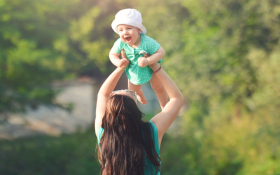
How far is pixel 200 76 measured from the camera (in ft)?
33.9

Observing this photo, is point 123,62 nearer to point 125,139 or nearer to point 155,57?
point 155,57

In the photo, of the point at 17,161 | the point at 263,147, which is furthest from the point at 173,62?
the point at 17,161

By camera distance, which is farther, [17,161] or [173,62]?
[173,62]

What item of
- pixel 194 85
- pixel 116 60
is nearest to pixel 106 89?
pixel 116 60

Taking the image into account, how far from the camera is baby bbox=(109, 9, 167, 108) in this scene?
5.69 feet

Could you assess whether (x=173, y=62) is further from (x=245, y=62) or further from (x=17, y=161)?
(x=17, y=161)

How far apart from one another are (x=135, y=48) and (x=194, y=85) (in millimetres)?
8691

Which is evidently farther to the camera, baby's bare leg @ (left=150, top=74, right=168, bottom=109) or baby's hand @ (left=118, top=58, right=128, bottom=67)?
baby's bare leg @ (left=150, top=74, right=168, bottom=109)

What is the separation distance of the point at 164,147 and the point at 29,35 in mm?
5020

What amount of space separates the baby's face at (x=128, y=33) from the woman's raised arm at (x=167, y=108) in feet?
0.64

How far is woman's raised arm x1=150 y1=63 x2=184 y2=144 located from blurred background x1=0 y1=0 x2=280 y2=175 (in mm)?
5437

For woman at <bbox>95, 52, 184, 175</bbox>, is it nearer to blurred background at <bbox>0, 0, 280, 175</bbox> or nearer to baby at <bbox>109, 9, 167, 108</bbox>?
baby at <bbox>109, 9, 167, 108</bbox>

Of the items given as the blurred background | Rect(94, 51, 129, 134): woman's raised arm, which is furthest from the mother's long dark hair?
the blurred background

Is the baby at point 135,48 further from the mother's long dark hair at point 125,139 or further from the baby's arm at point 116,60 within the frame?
the mother's long dark hair at point 125,139
